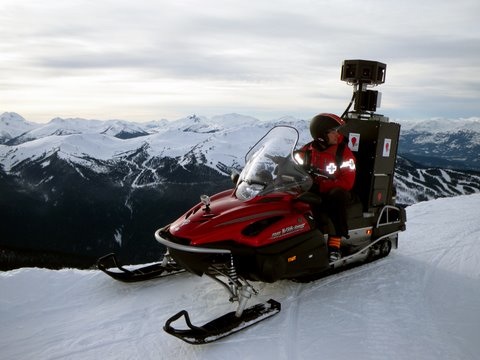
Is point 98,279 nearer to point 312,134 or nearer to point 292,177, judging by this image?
point 292,177

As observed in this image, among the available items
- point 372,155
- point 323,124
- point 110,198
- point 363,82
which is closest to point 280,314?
point 323,124

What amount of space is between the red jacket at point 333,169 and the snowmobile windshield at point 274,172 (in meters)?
0.50

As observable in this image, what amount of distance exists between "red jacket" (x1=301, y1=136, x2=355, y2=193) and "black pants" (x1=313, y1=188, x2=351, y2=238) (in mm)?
172

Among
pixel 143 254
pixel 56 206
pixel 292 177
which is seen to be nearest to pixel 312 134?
pixel 292 177

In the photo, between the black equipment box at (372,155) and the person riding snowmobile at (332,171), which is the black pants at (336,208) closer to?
the person riding snowmobile at (332,171)

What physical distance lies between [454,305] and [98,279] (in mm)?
4657

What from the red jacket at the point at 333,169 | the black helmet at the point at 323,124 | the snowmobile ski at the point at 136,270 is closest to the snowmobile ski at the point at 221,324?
the snowmobile ski at the point at 136,270

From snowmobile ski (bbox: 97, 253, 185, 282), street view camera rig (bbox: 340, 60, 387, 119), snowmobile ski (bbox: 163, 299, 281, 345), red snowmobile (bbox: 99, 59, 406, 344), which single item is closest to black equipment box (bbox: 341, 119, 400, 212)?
red snowmobile (bbox: 99, 59, 406, 344)

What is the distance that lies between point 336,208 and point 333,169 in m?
0.53

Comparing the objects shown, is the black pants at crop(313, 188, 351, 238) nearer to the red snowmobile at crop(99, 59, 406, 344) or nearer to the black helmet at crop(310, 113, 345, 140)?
the red snowmobile at crop(99, 59, 406, 344)

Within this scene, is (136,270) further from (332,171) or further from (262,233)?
(332,171)

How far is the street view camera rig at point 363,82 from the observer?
7215mm

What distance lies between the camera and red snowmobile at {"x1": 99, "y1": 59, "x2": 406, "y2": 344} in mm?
4672

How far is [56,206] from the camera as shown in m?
146
